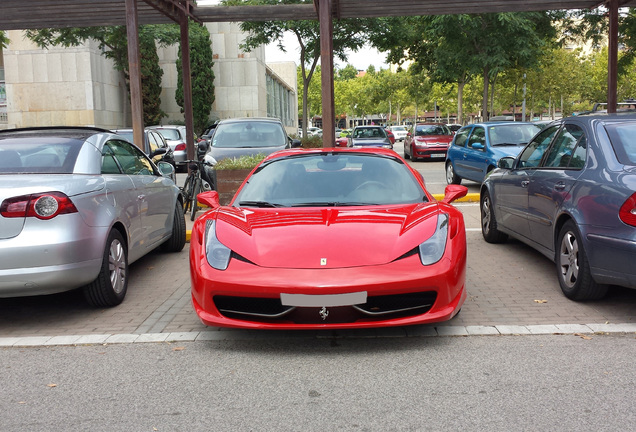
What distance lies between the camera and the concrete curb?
4.50 m

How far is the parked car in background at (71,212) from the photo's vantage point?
4664mm

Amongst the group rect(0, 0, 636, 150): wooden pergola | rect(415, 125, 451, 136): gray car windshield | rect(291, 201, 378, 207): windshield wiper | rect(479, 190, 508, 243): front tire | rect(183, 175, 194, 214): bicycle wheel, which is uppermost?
rect(0, 0, 636, 150): wooden pergola

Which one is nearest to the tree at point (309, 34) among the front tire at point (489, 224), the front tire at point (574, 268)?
the front tire at point (489, 224)

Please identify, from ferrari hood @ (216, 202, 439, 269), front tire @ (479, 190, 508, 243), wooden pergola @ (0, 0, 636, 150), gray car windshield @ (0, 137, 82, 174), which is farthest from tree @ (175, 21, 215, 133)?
ferrari hood @ (216, 202, 439, 269)

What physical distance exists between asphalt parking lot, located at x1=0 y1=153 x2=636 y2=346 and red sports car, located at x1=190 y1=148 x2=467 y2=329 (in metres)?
0.47

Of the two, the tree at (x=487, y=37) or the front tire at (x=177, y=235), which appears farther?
the tree at (x=487, y=37)

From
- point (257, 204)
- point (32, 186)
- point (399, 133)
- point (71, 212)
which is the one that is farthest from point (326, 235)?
point (399, 133)

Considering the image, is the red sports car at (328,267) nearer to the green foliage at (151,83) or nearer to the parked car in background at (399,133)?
the green foliage at (151,83)

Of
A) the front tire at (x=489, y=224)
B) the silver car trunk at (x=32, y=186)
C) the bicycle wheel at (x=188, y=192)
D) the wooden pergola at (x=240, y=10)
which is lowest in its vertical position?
the front tire at (x=489, y=224)

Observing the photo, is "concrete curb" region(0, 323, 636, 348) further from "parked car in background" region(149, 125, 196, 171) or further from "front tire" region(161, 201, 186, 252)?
"parked car in background" region(149, 125, 196, 171)

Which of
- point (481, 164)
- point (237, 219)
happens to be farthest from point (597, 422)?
point (481, 164)

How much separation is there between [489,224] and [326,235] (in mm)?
4293

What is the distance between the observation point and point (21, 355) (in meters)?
4.34

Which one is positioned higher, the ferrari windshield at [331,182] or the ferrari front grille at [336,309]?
the ferrari windshield at [331,182]
